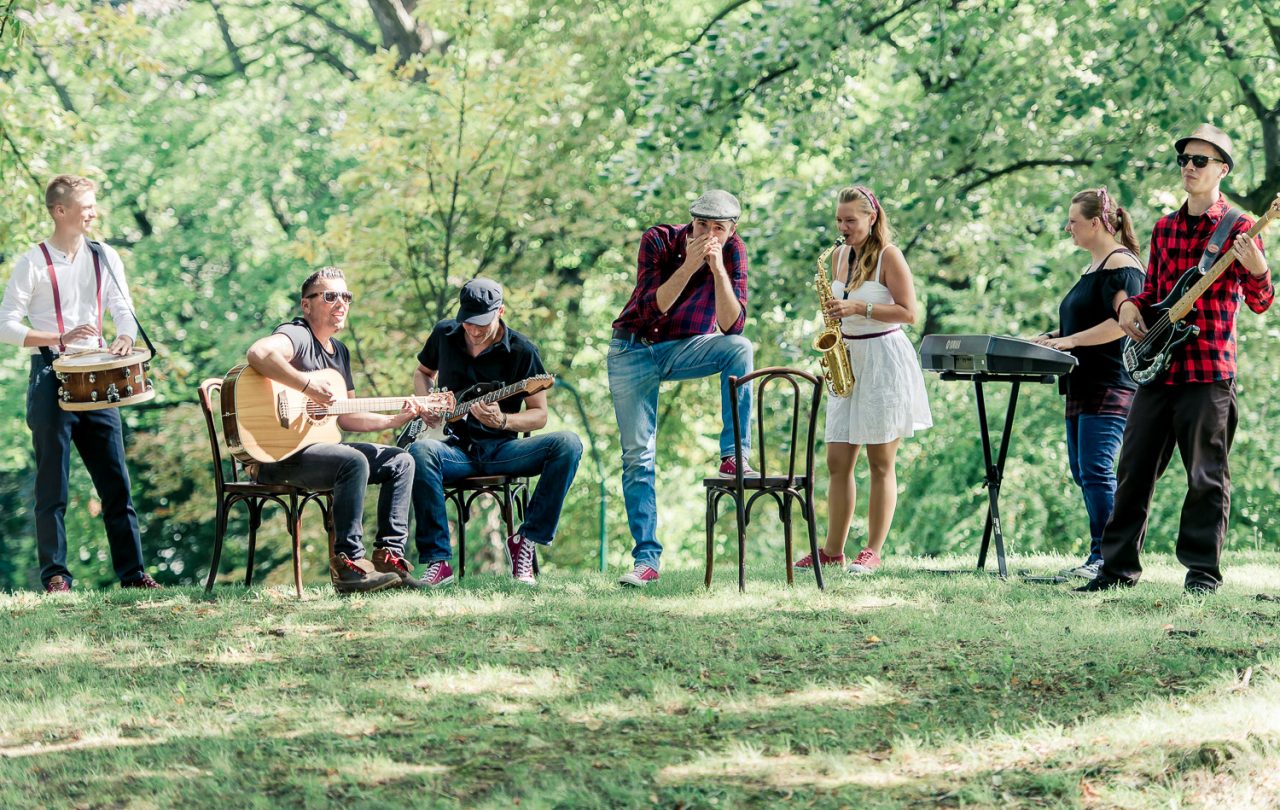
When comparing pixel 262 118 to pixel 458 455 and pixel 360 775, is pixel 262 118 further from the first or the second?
pixel 360 775

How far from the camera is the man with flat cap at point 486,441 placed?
6.41m

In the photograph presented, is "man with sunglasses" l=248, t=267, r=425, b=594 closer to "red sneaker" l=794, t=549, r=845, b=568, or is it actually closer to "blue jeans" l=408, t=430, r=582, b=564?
"blue jeans" l=408, t=430, r=582, b=564

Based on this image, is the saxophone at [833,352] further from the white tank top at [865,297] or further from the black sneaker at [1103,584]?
the black sneaker at [1103,584]

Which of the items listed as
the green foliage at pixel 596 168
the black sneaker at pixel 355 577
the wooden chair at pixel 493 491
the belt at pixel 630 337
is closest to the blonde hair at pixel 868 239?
the belt at pixel 630 337

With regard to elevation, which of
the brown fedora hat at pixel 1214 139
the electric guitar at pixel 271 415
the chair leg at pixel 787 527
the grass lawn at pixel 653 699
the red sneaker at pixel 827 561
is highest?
the brown fedora hat at pixel 1214 139

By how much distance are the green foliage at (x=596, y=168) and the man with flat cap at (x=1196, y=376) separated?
15.2 feet

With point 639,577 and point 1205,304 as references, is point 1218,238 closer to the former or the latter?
point 1205,304

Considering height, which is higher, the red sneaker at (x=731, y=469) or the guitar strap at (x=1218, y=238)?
the guitar strap at (x=1218, y=238)

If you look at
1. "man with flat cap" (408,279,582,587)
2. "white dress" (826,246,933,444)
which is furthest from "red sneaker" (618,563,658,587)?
"white dress" (826,246,933,444)

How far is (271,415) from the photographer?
6.05 metres

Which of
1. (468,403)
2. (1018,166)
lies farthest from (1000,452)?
(1018,166)

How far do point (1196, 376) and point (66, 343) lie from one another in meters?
5.09

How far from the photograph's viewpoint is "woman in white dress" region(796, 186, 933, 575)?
645cm

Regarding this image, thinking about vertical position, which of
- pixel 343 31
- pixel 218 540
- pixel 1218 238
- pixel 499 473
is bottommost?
pixel 218 540
